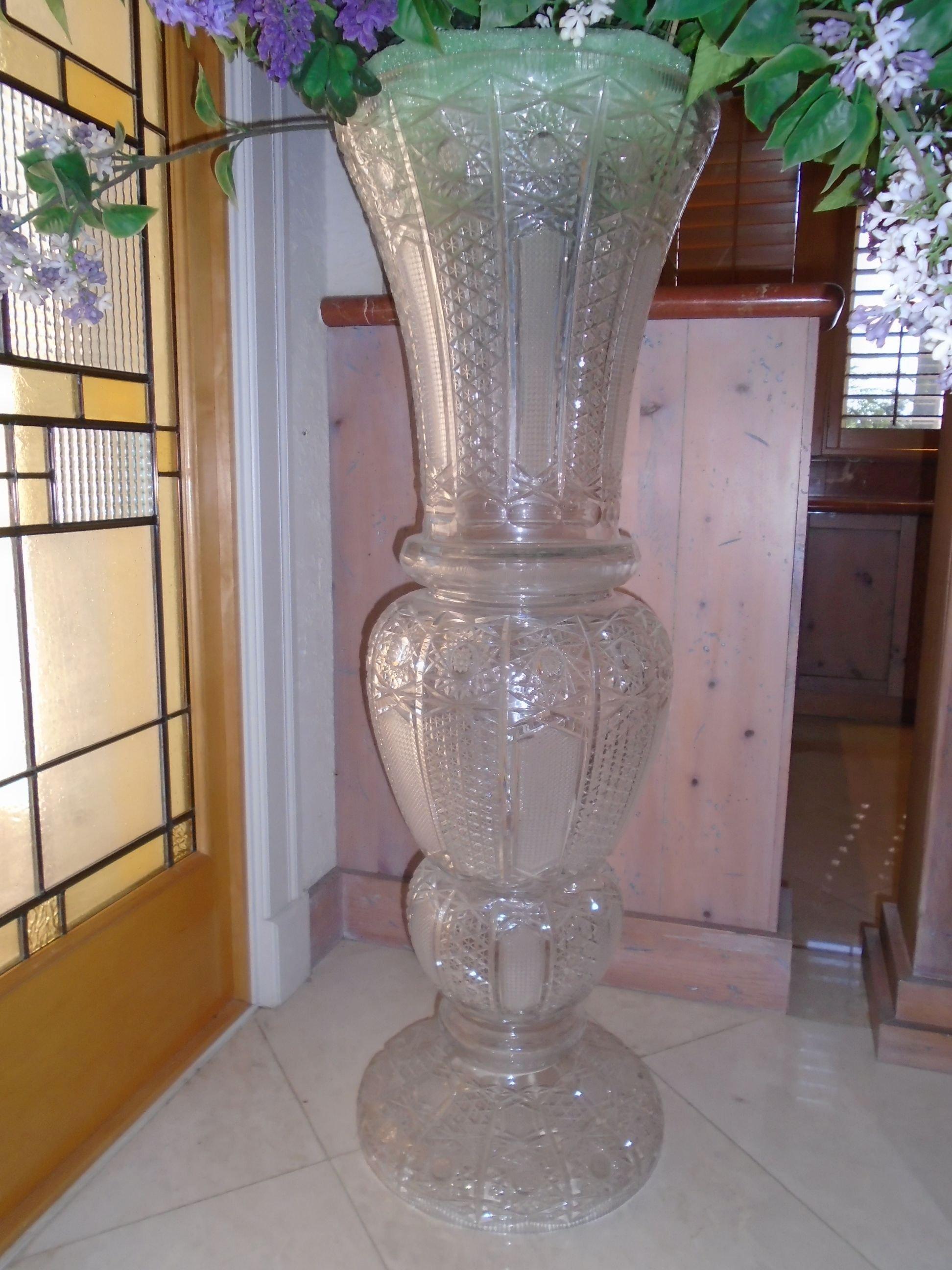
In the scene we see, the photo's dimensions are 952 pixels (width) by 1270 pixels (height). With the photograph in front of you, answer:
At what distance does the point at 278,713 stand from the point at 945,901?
89cm

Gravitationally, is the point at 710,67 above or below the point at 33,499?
above

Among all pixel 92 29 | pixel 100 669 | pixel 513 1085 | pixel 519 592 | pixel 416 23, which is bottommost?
pixel 513 1085

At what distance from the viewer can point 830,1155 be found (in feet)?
→ 3.56

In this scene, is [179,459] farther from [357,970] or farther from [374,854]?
[357,970]

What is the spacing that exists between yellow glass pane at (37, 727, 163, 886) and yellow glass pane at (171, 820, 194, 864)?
0.04 meters

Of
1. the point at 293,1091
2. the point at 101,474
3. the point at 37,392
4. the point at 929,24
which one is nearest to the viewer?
the point at 929,24

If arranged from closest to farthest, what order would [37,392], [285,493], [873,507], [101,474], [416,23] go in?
[416,23]
[37,392]
[101,474]
[285,493]
[873,507]

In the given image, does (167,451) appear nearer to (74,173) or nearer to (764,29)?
(74,173)

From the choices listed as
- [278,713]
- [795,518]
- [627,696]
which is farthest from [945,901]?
[278,713]

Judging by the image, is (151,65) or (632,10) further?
(151,65)

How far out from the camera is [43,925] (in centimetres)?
104

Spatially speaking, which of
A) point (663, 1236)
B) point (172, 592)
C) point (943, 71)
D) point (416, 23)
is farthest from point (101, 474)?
point (663, 1236)

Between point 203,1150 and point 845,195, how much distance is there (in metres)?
1.11

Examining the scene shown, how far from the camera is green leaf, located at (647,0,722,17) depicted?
1.89 ft
